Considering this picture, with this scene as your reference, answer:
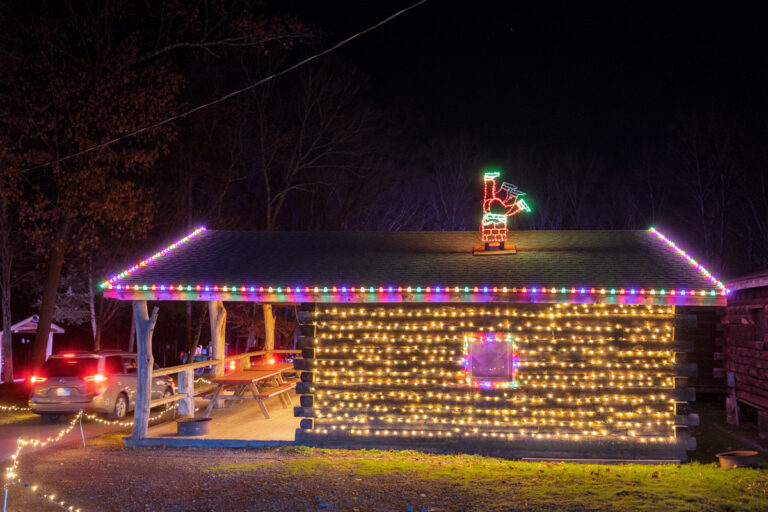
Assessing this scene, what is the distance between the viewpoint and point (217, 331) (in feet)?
50.6

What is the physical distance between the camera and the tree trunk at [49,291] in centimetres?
1788

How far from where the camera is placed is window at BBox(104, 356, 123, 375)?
1413 cm

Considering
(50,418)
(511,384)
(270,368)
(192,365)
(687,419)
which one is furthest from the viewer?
(270,368)

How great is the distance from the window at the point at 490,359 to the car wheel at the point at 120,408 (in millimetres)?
8408

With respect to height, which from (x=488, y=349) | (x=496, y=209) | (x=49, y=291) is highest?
(x=496, y=209)

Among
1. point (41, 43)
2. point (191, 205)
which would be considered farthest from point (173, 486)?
point (191, 205)

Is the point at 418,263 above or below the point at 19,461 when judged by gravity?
above

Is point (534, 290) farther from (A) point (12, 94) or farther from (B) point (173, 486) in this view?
(A) point (12, 94)

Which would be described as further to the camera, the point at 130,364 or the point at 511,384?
the point at 130,364

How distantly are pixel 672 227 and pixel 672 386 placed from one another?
81.0ft

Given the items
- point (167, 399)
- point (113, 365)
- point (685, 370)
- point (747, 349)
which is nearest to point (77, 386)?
point (113, 365)

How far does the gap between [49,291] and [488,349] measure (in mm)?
13951

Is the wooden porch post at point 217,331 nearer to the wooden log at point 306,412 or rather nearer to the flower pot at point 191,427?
the flower pot at point 191,427

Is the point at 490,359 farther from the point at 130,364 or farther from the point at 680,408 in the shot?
the point at 130,364
